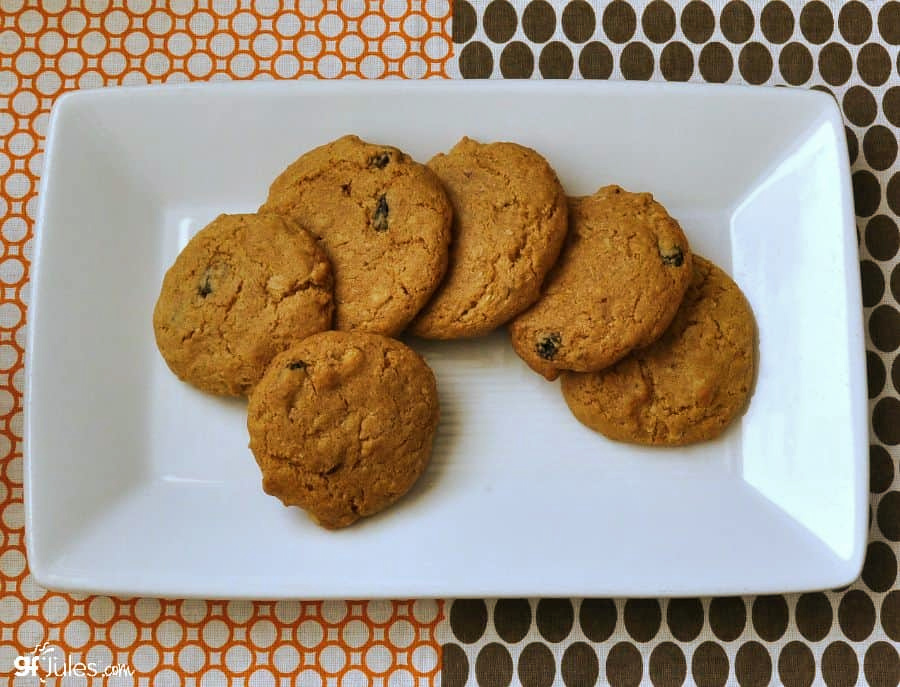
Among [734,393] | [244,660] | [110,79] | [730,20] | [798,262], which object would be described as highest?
[730,20]

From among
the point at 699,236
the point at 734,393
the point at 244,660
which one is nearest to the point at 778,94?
the point at 699,236

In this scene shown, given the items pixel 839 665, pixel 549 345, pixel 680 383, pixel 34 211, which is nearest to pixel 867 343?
pixel 680 383

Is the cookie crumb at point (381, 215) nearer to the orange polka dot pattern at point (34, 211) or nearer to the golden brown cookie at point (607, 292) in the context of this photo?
the golden brown cookie at point (607, 292)

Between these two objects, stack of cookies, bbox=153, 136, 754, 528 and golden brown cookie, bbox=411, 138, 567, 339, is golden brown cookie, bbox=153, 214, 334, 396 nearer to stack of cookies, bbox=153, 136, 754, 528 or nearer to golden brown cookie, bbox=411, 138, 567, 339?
stack of cookies, bbox=153, 136, 754, 528

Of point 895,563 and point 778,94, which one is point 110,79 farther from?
point 895,563

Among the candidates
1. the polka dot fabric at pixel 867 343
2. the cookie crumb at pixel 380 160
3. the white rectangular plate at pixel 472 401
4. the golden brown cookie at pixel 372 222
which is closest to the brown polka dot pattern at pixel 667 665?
the polka dot fabric at pixel 867 343

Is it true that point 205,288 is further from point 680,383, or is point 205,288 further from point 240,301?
point 680,383
